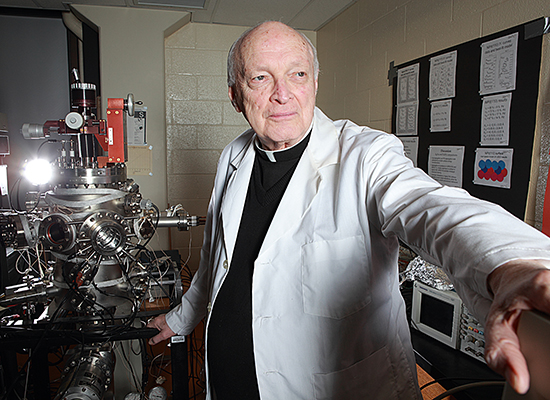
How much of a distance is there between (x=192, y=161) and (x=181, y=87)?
617 millimetres

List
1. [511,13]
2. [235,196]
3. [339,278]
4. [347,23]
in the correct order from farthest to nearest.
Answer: [347,23] → [511,13] → [235,196] → [339,278]

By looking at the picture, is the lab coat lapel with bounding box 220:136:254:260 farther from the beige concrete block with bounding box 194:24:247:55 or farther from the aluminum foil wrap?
the beige concrete block with bounding box 194:24:247:55

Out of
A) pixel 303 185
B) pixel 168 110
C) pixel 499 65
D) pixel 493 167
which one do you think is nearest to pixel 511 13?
pixel 499 65

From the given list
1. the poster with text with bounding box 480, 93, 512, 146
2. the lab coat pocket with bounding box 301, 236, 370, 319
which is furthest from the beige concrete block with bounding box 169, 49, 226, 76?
the lab coat pocket with bounding box 301, 236, 370, 319

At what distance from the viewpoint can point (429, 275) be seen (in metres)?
1.39

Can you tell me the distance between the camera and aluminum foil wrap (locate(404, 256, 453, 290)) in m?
1.34

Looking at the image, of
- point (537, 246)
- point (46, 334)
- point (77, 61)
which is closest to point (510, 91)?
point (537, 246)

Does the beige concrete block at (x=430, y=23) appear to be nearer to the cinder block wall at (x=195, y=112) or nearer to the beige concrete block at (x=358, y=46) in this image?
the beige concrete block at (x=358, y=46)

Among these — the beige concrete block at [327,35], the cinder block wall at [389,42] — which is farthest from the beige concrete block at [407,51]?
the beige concrete block at [327,35]

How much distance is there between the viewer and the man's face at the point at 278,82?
95 cm

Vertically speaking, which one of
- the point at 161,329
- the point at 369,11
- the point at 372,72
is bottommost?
the point at 161,329

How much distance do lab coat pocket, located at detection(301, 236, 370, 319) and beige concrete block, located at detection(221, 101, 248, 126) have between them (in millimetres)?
2427

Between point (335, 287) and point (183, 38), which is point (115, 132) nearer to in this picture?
point (335, 287)

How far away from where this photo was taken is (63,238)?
44.4 inches
